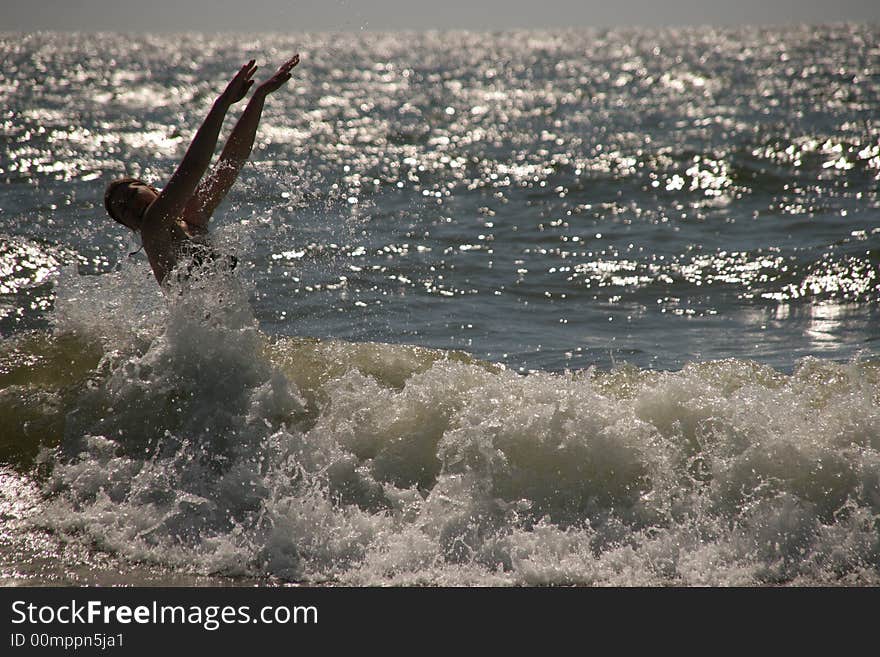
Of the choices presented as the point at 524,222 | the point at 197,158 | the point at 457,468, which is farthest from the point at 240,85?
the point at 524,222

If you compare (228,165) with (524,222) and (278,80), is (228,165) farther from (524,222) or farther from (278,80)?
(524,222)

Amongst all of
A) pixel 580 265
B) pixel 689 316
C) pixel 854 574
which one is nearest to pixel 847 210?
pixel 580 265

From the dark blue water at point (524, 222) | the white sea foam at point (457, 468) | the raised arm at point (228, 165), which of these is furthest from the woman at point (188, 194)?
the dark blue water at point (524, 222)

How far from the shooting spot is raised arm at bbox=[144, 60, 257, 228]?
523 cm

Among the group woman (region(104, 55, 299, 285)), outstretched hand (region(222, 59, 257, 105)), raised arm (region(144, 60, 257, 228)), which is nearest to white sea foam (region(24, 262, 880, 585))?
woman (region(104, 55, 299, 285))

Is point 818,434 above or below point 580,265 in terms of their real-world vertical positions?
below

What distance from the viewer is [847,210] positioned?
45.0 ft

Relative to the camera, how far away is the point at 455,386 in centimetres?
603

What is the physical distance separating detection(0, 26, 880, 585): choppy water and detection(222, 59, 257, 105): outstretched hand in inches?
49.2

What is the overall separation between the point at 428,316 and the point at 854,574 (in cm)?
496

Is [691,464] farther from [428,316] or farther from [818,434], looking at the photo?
[428,316]

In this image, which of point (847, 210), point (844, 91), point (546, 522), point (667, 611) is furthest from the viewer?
point (844, 91)

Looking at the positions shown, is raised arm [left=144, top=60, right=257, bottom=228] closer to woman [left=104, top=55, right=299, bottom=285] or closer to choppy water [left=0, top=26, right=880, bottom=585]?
woman [left=104, top=55, right=299, bottom=285]

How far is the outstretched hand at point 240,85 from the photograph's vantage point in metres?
5.32
